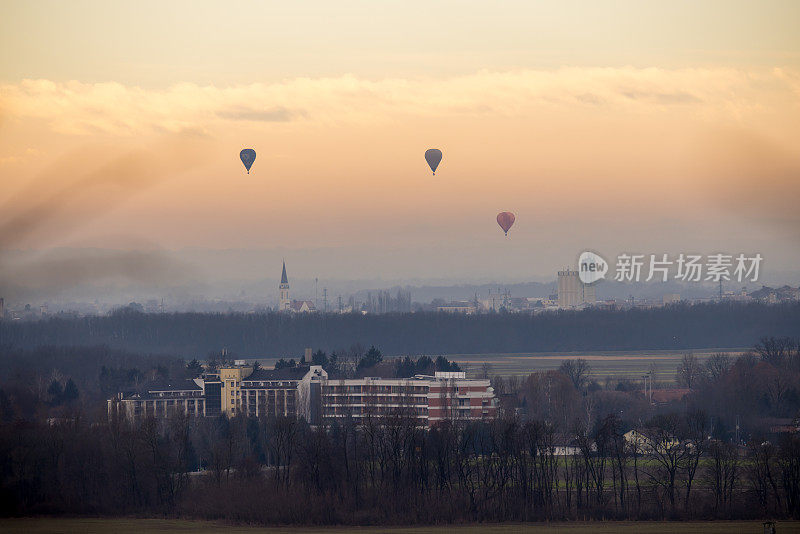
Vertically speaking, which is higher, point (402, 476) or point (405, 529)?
point (402, 476)

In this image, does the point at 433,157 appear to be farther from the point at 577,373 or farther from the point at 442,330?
the point at 442,330

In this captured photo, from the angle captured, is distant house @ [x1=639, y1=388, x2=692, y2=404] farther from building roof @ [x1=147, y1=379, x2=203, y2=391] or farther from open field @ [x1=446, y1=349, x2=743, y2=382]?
building roof @ [x1=147, y1=379, x2=203, y2=391]

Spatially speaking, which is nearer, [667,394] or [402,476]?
[402,476]

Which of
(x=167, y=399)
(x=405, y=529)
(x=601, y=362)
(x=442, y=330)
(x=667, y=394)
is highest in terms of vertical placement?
(x=442, y=330)

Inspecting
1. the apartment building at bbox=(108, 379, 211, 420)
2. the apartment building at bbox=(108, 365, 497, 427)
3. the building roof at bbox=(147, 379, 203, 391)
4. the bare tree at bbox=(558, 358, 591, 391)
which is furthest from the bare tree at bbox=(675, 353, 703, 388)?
the building roof at bbox=(147, 379, 203, 391)

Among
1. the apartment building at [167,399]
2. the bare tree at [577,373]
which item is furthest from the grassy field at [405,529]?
the bare tree at [577,373]

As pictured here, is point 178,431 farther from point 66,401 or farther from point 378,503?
point 66,401

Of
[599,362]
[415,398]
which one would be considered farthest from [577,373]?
[599,362]

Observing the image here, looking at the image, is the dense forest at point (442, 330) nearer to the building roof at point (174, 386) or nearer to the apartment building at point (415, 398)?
the building roof at point (174, 386)
